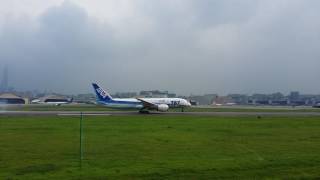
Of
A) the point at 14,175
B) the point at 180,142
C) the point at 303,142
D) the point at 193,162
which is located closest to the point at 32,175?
the point at 14,175

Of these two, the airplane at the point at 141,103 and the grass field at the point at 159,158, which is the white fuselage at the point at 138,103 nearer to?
the airplane at the point at 141,103

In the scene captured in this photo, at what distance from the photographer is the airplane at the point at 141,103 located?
7381cm

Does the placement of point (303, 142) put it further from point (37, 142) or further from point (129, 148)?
point (37, 142)

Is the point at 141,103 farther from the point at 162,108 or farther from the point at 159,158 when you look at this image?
the point at 159,158

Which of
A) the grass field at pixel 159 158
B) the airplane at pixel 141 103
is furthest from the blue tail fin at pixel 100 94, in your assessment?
the grass field at pixel 159 158

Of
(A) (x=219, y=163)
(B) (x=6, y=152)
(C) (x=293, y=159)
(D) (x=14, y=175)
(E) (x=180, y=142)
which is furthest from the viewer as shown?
(E) (x=180, y=142)

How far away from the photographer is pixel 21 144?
23078 millimetres

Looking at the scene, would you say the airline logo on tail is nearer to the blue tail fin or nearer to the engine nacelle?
the blue tail fin

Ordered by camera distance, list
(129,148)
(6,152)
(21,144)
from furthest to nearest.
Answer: (21,144)
(129,148)
(6,152)

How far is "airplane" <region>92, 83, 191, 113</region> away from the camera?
242 ft

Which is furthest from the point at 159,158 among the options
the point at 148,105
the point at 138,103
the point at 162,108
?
the point at 138,103

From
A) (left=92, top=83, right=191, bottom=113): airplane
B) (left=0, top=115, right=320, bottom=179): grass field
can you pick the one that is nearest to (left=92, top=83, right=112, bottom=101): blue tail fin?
(left=92, top=83, right=191, bottom=113): airplane

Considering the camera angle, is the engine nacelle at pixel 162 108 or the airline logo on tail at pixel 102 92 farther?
the airline logo on tail at pixel 102 92

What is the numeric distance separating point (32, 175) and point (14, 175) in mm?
534
